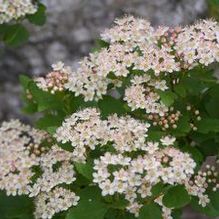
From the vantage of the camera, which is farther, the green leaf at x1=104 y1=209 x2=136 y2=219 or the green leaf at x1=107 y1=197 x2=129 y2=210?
the green leaf at x1=104 y1=209 x2=136 y2=219

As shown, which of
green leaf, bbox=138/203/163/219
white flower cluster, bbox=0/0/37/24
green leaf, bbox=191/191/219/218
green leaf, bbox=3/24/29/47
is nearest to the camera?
green leaf, bbox=138/203/163/219

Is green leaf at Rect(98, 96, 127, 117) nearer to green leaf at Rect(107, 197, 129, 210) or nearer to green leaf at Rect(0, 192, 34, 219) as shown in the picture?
green leaf at Rect(107, 197, 129, 210)

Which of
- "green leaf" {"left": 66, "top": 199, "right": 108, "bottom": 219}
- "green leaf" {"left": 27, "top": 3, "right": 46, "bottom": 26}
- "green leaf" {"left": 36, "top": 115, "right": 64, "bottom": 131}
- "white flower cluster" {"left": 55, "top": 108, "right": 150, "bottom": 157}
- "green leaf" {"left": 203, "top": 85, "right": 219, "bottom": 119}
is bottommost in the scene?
"green leaf" {"left": 66, "top": 199, "right": 108, "bottom": 219}

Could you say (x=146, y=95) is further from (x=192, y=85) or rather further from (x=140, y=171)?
(x=140, y=171)

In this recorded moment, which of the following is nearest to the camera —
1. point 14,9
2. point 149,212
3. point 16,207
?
point 149,212

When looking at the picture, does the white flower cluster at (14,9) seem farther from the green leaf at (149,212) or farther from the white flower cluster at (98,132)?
the green leaf at (149,212)

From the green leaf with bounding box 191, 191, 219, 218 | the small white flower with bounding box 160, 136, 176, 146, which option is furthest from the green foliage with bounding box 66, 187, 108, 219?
the green leaf with bounding box 191, 191, 219, 218

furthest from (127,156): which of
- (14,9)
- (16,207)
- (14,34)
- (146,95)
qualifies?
(14,34)

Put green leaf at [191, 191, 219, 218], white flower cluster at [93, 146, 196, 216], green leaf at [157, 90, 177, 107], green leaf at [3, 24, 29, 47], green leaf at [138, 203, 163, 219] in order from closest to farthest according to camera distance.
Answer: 1. white flower cluster at [93, 146, 196, 216]
2. green leaf at [138, 203, 163, 219]
3. green leaf at [157, 90, 177, 107]
4. green leaf at [191, 191, 219, 218]
5. green leaf at [3, 24, 29, 47]
